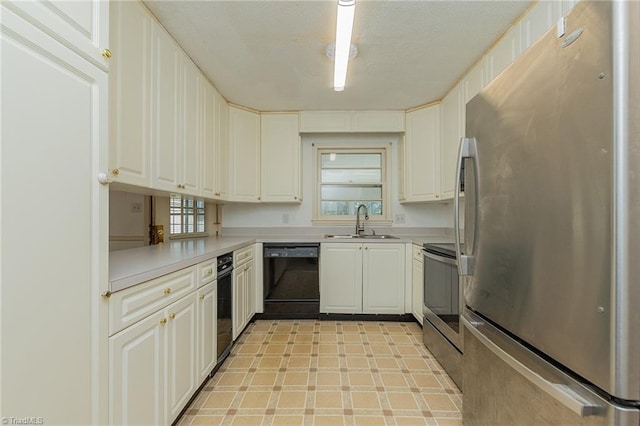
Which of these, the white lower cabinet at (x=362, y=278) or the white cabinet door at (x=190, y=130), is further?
the white lower cabinet at (x=362, y=278)

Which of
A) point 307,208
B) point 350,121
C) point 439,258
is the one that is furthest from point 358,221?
point 439,258

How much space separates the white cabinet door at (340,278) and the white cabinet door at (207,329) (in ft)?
4.22

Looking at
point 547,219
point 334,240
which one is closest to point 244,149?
point 334,240

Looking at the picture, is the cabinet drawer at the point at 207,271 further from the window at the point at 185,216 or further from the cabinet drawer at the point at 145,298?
the window at the point at 185,216

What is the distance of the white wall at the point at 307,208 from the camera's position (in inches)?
134

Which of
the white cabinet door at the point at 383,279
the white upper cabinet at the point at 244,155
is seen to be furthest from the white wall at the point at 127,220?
the white cabinet door at the point at 383,279

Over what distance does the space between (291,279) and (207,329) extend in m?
1.20

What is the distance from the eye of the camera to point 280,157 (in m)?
3.17

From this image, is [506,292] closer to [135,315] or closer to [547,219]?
[547,219]

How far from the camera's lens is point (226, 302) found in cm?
210

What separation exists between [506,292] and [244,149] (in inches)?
109

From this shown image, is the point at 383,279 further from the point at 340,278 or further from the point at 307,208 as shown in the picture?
the point at 307,208

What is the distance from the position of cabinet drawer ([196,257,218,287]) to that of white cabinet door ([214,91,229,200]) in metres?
0.93

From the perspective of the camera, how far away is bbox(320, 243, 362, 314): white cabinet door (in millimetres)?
2898
